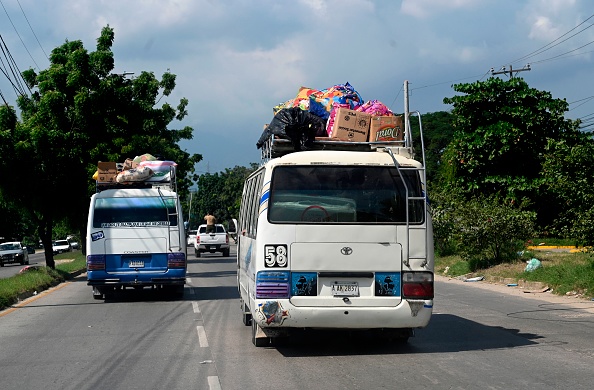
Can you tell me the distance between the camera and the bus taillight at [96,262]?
56.3ft

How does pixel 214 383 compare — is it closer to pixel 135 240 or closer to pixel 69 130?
pixel 135 240

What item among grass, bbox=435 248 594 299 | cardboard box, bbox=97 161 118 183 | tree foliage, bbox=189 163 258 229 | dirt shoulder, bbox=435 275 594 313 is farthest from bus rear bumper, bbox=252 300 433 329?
tree foliage, bbox=189 163 258 229

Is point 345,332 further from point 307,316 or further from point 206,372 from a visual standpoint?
point 206,372

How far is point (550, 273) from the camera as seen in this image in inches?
752

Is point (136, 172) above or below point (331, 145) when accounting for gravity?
above

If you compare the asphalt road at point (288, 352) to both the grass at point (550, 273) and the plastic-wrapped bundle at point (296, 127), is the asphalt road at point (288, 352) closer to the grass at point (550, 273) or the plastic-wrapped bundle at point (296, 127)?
the grass at point (550, 273)

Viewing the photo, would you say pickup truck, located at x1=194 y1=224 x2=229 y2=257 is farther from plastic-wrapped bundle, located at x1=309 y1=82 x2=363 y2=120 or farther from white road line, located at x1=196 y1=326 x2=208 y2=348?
plastic-wrapped bundle, located at x1=309 y1=82 x2=363 y2=120

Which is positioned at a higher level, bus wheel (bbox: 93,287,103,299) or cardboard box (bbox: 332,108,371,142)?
cardboard box (bbox: 332,108,371,142)

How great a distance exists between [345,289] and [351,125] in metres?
2.37

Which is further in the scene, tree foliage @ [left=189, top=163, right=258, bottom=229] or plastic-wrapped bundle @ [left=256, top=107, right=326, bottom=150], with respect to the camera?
tree foliage @ [left=189, top=163, right=258, bottom=229]

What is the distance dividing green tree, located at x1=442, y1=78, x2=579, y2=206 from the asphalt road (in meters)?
20.9

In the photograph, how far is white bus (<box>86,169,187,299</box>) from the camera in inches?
678

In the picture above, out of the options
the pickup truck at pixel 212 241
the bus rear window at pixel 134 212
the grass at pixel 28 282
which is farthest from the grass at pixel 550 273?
the pickup truck at pixel 212 241

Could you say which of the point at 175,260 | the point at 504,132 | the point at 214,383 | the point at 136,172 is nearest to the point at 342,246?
the point at 214,383
